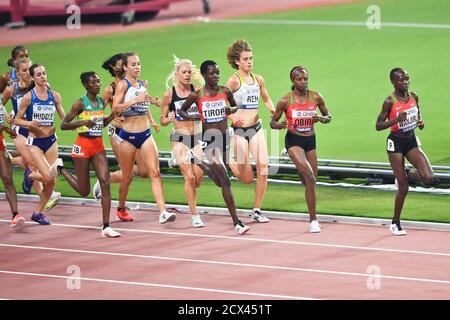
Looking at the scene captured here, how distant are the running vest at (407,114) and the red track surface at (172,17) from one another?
62.9ft

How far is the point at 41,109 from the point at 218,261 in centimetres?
366

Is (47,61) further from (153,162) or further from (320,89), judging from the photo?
(153,162)

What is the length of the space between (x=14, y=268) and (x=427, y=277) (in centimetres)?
475

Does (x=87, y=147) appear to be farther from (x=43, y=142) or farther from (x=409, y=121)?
(x=409, y=121)

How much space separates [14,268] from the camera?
50.2 ft

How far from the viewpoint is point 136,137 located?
57.0 feet

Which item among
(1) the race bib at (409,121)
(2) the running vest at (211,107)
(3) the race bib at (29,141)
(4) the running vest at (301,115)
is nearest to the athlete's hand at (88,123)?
(3) the race bib at (29,141)

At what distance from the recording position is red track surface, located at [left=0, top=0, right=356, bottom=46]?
1393 inches

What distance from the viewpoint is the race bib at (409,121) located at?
16.4 meters

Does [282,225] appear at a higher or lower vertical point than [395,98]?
lower

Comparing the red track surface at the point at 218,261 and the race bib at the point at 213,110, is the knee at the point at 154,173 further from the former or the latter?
the race bib at the point at 213,110
